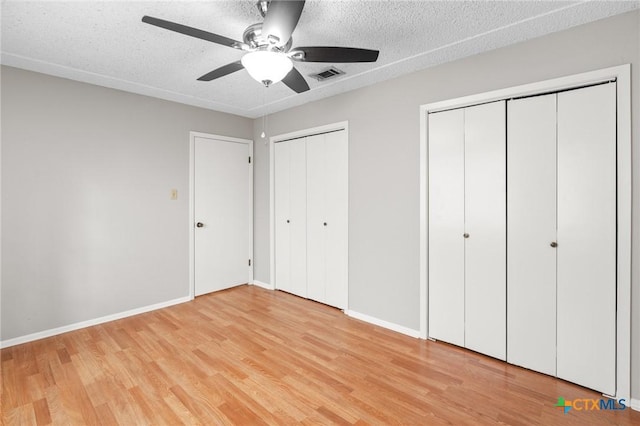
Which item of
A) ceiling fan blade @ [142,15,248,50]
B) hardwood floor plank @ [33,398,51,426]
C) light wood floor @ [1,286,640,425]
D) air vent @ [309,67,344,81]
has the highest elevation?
air vent @ [309,67,344,81]

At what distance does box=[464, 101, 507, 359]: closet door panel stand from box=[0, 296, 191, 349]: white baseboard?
341 centimetres

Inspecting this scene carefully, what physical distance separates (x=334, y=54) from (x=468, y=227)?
1.83 metres

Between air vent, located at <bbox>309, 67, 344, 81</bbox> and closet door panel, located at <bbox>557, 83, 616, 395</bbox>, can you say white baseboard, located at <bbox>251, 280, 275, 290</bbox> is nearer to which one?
air vent, located at <bbox>309, 67, 344, 81</bbox>

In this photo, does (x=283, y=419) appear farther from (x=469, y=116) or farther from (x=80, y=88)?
(x=80, y=88)

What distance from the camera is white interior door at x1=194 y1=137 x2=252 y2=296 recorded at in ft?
14.0

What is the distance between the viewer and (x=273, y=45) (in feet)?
6.07

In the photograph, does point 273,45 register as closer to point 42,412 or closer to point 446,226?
point 446,226

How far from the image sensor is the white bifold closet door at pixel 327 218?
12.1 ft

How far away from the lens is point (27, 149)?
2.97 meters

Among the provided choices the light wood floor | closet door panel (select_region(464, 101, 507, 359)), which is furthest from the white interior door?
closet door panel (select_region(464, 101, 507, 359))

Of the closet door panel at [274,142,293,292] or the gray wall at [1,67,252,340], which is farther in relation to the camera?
the closet door panel at [274,142,293,292]

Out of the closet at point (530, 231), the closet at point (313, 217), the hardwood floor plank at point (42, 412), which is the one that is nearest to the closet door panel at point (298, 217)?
the closet at point (313, 217)

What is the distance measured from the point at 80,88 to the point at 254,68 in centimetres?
259

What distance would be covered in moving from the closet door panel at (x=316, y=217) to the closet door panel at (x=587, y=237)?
2.38m
